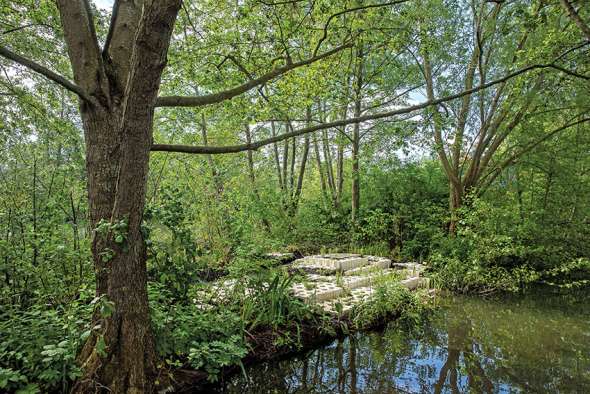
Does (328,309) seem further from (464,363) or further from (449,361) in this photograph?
(464,363)

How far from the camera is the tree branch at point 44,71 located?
84.4 inches

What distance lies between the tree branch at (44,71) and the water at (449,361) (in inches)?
103

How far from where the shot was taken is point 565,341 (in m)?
4.28

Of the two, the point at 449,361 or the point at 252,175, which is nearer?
the point at 449,361

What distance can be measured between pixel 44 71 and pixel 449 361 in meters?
4.27

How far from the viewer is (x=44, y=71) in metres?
2.30

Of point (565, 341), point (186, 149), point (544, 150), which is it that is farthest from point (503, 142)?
point (186, 149)

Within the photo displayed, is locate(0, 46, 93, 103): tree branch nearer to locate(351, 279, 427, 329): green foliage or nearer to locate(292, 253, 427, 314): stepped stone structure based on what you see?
locate(292, 253, 427, 314): stepped stone structure

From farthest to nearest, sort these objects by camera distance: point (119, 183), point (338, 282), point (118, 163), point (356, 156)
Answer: point (356, 156)
point (338, 282)
point (118, 163)
point (119, 183)

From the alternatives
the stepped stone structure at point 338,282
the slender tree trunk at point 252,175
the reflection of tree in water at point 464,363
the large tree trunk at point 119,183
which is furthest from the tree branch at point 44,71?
the slender tree trunk at point 252,175

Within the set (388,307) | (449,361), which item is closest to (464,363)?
(449,361)

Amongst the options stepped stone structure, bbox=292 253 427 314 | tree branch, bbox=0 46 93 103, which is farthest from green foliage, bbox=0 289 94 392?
stepped stone structure, bbox=292 253 427 314

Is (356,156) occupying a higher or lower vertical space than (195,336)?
higher

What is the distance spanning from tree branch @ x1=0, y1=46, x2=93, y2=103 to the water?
262cm
